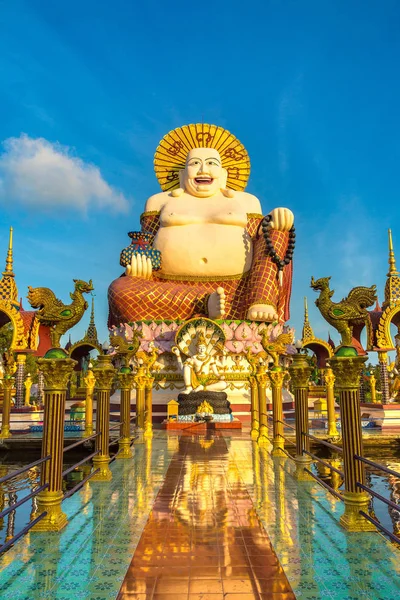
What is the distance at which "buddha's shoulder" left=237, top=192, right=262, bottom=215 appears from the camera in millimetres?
19547

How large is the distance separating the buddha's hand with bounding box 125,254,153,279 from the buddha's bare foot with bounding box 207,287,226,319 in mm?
2926

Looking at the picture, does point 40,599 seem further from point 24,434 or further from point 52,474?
point 24,434

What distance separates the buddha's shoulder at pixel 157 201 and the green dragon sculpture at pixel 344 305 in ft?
48.5

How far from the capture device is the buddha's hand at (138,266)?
17484 mm

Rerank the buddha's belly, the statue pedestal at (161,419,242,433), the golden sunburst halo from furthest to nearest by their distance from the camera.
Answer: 1. the golden sunburst halo
2. the buddha's belly
3. the statue pedestal at (161,419,242,433)

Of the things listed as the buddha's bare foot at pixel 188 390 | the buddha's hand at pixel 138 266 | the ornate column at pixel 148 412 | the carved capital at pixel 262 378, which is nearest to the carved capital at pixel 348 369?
the carved capital at pixel 262 378

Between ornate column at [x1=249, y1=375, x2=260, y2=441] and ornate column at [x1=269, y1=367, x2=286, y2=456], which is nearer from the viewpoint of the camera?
ornate column at [x1=269, y1=367, x2=286, y2=456]

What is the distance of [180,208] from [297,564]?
1686 cm

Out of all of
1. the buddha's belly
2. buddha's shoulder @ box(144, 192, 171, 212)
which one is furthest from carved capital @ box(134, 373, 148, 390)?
buddha's shoulder @ box(144, 192, 171, 212)

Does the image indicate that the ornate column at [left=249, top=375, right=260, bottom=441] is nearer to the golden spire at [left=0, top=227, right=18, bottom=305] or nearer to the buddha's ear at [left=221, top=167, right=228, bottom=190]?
the golden spire at [left=0, top=227, right=18, bottom=305]

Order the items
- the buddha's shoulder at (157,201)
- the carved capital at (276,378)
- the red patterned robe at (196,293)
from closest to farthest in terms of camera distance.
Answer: the carved capital at (276,378)
the red patterned robe at (196,293)
the buddha's shoulder at (157,201)

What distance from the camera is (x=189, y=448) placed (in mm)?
9094

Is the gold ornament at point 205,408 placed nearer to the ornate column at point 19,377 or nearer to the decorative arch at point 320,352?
the ornate column at point 19,377

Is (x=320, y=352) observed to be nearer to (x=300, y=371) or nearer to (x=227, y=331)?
(x=227, y=331)
